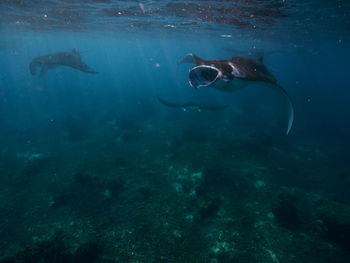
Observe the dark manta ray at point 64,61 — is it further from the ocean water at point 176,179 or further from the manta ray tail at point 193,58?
the manta ray tail at point 193,58

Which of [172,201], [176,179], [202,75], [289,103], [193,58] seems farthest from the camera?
[176,179]

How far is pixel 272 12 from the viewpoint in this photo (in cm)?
1695

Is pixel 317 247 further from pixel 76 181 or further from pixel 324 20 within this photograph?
pixel 324 20

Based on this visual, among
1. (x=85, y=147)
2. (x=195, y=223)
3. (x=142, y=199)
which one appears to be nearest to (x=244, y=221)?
(x=195, y=223)

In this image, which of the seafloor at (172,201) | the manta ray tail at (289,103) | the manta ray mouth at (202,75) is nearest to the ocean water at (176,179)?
the seafloor at (172,201)

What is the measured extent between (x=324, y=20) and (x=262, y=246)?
19571 mm

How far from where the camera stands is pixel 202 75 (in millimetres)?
6562

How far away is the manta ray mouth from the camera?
6.21 m

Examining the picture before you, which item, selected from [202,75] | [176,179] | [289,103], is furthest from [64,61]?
[289,103]

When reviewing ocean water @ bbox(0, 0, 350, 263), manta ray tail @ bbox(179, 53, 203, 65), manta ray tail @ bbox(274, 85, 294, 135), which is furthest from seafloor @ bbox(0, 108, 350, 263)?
manta ray tail @ bbox(179, 53, 203, 65)

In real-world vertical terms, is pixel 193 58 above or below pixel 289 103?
above

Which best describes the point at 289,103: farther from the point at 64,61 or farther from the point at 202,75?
the point at 64,61

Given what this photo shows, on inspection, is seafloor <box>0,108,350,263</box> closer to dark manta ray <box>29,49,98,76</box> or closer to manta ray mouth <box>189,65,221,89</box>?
manta ray mouth <box>189,65,221,89</box>

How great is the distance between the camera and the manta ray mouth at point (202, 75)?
6.21m
